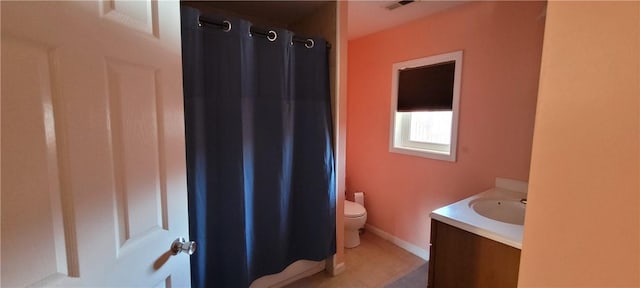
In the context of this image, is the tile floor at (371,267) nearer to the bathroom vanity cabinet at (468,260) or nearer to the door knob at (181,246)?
the bathroom vanity cabinet at (468,260)

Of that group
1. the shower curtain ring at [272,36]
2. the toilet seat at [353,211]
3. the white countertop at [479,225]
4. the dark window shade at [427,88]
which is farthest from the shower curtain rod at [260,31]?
the toilet seat at [353,211]

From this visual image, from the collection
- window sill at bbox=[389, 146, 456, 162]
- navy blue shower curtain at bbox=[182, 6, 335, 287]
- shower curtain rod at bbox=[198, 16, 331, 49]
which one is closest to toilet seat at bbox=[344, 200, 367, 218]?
navy blue shower curtain at bbox=[182, 6, 335, 287]

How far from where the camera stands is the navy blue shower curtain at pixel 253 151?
1.43m

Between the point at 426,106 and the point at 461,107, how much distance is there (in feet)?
1.03

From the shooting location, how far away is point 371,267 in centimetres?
228

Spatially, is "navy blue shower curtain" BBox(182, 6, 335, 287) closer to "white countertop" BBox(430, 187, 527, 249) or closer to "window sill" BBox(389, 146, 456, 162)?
"white countertop" BBox(430, 187, 527, 249)

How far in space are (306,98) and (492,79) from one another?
1.41 meters

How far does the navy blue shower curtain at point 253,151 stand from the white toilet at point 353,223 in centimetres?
47

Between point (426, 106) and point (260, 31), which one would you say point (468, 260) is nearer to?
point (426, 106)

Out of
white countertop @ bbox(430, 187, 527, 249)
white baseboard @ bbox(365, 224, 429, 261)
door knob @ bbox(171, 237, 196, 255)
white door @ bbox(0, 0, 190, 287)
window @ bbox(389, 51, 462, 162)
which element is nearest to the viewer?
white door @ bbox(0, 0, 190, 287)

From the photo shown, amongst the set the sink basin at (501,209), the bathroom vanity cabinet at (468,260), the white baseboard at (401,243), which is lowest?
the white baseboard at (401,243)

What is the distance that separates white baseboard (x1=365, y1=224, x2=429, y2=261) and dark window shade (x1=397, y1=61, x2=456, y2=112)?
1.31 meters

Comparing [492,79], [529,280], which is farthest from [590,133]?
[492,79]

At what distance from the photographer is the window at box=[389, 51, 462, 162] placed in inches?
87.0
